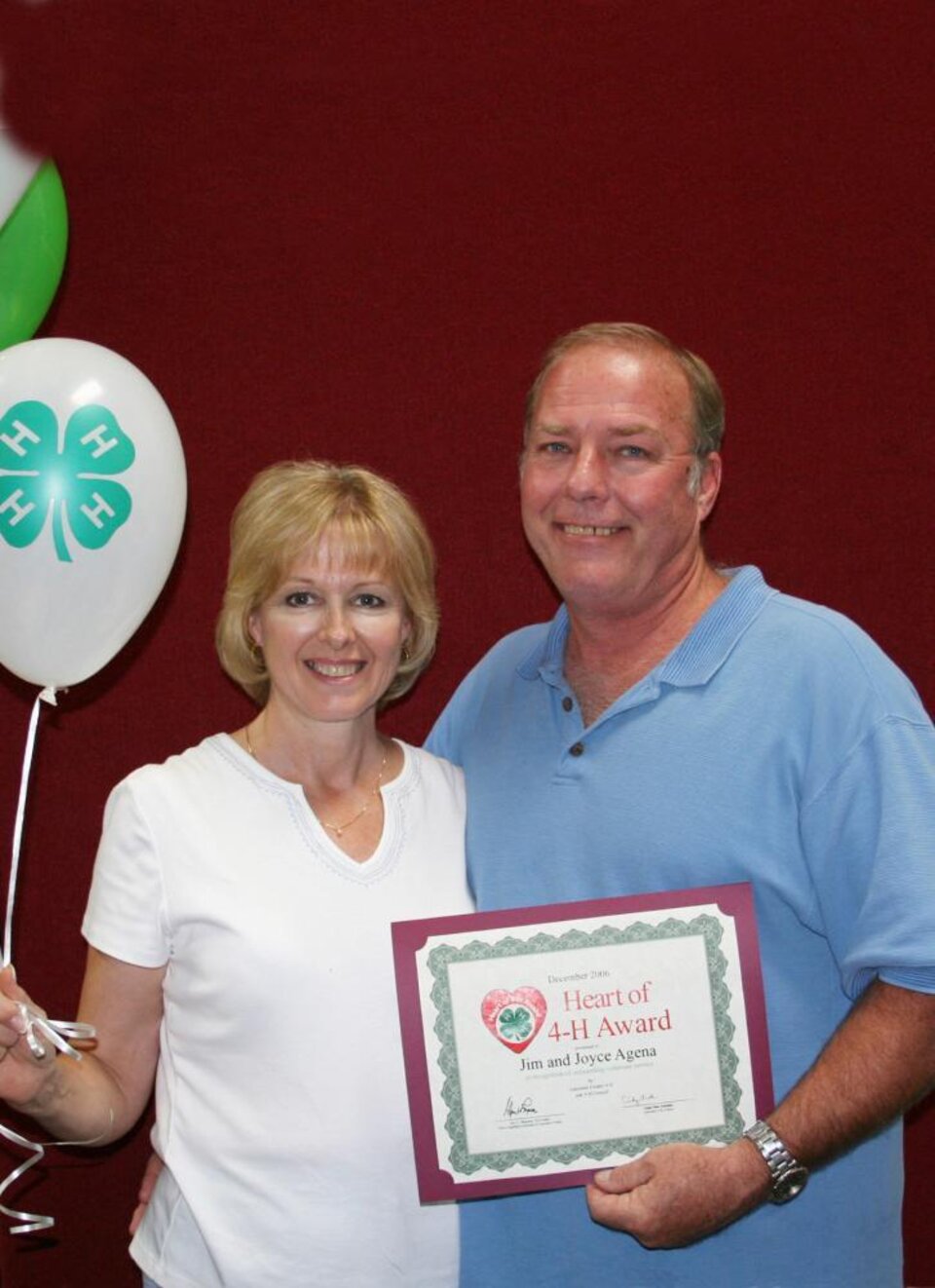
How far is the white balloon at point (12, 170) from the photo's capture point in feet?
6.56

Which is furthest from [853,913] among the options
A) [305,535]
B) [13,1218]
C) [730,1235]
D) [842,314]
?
[13,1218]

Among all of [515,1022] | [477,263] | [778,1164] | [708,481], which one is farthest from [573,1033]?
[477,263]

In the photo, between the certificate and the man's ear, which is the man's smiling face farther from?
the certificate

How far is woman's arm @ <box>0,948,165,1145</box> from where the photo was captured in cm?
172

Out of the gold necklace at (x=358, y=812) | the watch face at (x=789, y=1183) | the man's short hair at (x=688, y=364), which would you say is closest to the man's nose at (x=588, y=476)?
the man's short hair at (x=688, y=364)

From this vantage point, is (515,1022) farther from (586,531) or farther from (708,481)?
(708,481)

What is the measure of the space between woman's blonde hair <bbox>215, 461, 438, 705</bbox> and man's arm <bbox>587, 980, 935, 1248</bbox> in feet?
2.57

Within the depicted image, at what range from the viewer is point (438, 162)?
2602 millimetres

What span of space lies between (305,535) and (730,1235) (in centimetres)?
107

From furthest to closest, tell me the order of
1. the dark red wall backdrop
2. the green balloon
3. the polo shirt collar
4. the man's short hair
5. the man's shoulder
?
the dark red wall backdrop
the green balloon
the man's short hair
the polo shirt collar
the man's shoulder

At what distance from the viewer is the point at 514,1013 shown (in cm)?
167

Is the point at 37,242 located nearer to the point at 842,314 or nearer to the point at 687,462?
the point at 687,462

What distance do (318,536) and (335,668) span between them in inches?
7.2

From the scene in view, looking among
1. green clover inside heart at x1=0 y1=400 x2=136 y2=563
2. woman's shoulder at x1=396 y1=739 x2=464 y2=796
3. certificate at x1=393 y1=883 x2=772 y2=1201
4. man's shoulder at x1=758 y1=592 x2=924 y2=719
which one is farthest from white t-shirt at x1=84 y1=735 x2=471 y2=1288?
man's shoulder at x1=758 y1=592 x2=924 y2=719
